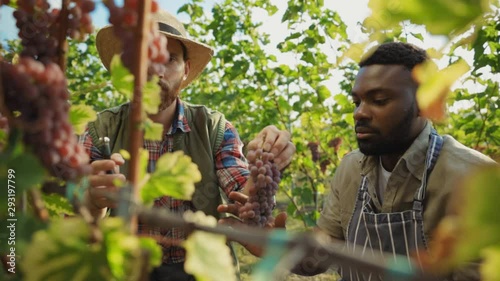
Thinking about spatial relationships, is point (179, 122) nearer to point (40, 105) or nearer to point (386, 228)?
point (386, 228)

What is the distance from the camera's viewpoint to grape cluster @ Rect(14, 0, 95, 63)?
20.9 inches

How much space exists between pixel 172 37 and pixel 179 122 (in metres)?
0.40

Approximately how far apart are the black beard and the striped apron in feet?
0.36

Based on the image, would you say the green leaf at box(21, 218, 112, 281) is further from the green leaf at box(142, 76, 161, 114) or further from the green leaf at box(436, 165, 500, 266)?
the green leaf at box(436, 165, 500, 266)

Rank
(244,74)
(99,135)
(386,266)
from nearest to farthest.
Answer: (386,266) < (99,135) < (244,74)

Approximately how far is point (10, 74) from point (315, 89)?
4.20m

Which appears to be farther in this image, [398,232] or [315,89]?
[315,89]

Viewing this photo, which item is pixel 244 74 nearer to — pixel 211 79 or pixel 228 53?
pixel 228 53

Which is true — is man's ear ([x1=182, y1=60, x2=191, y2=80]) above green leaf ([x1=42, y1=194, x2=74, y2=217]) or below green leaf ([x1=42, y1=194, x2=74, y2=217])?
above

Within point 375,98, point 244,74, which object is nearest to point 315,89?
point 244,74

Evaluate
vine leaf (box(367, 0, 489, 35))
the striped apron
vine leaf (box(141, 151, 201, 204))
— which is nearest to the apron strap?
the striped apron

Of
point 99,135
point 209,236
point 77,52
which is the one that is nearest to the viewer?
point 209,236

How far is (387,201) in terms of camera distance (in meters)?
2.02

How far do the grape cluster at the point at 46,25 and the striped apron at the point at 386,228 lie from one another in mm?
1456
